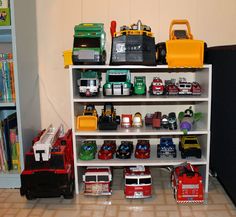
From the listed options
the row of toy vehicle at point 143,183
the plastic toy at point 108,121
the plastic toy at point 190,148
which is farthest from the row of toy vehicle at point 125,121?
the row of toy vehicle at point 143,183

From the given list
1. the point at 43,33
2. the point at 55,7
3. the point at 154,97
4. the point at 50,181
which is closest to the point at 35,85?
the point at 43,33

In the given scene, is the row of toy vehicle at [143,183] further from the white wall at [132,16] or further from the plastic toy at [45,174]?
the white wall at [132,16]

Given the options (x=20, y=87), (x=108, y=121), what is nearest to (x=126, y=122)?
(x=108, y=121)

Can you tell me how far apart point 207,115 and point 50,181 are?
92 cm

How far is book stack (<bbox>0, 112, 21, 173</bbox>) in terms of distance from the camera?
1871mm

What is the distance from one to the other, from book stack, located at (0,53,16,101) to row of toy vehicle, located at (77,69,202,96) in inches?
15.6

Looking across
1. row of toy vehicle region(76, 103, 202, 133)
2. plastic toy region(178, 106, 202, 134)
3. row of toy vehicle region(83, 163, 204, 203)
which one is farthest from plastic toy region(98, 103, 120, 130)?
plastic toy region(178, 106, 202, 134)

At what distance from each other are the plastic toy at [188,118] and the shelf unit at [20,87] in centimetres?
90

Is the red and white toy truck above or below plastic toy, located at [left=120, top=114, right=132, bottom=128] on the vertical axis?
below

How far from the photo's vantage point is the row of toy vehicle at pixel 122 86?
5.77 feet

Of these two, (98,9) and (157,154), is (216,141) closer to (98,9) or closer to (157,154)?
(157,154)

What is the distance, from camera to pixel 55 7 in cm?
201

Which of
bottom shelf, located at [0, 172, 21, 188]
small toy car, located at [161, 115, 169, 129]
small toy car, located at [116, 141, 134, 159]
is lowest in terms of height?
bottom shelf, located at [0, 172, 21, 188]

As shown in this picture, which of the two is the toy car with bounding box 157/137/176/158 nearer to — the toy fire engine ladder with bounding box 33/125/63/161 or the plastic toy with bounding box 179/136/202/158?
the plastic toy with bounding box 179/136/202/158
